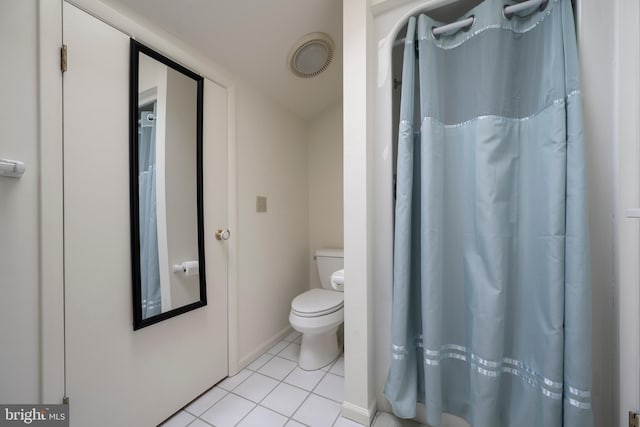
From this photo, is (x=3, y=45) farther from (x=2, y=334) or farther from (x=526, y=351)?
(x=526, y=351)

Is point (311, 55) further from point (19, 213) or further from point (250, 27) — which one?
point (19, 213)

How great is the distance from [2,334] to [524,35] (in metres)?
2.16

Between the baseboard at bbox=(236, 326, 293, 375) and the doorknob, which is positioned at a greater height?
the doorknob

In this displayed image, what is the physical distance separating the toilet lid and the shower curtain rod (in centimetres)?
157

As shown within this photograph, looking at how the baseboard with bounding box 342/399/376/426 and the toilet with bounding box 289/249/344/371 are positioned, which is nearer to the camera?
the baseboard with bounding box 342/399/376/426

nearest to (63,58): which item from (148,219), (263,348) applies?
(148,219)

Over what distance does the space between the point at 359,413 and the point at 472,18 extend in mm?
1867

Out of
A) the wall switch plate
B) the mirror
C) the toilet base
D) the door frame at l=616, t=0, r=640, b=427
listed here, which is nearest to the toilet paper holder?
the mirror

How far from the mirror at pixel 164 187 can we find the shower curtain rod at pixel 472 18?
46.3 inches

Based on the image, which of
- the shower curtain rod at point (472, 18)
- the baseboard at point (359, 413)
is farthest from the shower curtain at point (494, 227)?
the baseboard at point (359, 413)

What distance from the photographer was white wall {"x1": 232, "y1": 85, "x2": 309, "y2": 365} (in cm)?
161

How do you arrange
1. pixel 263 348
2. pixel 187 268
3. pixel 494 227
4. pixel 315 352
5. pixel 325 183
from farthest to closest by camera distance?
pixel 325 183, pixel 263 348, pixel 315 352, pixel 187 268, pixel 494 227

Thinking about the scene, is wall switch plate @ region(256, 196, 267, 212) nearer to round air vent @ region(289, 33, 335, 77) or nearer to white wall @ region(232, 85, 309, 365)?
white wall @ region(232, 85, 309, 365)

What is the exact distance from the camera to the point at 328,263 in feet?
6.48
